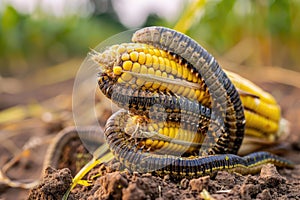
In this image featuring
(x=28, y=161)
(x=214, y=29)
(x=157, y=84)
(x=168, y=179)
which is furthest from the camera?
(x=214, y=29)

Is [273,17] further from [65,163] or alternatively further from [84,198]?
[84,198]

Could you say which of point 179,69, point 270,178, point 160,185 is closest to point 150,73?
point 179,69

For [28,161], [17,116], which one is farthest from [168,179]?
[17,116]

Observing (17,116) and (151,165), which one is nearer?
(151,165)

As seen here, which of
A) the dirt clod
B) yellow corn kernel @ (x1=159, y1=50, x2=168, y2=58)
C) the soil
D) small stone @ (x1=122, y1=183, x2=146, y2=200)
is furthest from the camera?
yellow corn kernel @ (x1=159, y1=50, x2=168, y2=58)

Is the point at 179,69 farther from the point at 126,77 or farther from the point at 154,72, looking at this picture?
the point at 126,77

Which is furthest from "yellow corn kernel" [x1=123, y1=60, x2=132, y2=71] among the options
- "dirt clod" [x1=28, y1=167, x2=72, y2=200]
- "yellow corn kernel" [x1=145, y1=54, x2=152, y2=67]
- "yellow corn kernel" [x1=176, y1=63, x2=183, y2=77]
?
"dirt clod" [x1=28, y1=167, x2=72, y2=200]

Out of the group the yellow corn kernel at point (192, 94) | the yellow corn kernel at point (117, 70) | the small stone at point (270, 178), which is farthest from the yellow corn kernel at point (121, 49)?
the small stone at point (270, 178)

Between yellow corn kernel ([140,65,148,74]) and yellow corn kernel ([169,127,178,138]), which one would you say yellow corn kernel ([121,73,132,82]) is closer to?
yellow corn kernel ([140,65,148,74])

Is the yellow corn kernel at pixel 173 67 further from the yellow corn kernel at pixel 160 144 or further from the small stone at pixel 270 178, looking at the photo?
the small stone at pixel 270 178
